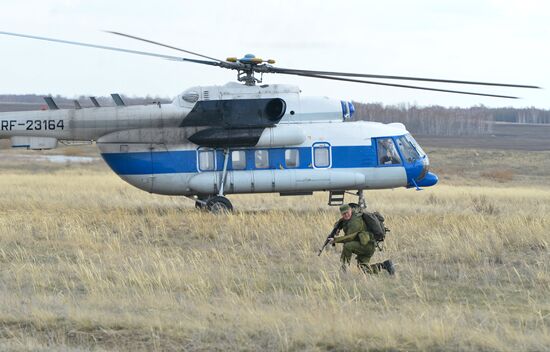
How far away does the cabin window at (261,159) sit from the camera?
778 inches

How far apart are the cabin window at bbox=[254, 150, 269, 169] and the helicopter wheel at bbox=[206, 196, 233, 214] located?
45.9 inches

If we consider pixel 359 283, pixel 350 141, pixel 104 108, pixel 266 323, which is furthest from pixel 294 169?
pixel 266 323

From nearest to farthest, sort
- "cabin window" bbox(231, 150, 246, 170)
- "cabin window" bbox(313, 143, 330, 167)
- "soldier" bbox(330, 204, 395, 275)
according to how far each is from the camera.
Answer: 1. "soldier" bbox(330, 204, 395, 275)
2. "cabin window" bbox(231, 150, 246, 170)
3. "cabin window" bbox(313, 143, 330, 167)

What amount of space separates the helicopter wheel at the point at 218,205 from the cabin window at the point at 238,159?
0.85 metres

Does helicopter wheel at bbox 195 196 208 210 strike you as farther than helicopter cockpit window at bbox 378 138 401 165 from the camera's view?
No

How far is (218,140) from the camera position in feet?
63.7

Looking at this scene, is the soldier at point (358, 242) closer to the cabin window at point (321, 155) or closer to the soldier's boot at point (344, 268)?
the soldier's boot at point (344, 268)

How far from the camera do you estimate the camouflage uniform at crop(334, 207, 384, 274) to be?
11.3 metres

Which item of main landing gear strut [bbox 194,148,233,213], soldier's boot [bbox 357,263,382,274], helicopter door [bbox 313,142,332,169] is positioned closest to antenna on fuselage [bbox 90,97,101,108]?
main landing gear strut [bbox 194,148,233,213]

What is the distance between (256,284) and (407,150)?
35.0 feet

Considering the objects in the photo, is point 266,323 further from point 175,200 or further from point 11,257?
point 175,200

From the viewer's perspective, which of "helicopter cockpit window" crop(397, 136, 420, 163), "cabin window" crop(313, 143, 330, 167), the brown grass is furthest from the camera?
the brown grass

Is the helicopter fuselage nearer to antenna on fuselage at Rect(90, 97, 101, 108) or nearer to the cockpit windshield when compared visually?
antenna on fuselage at Rect(90, 97, 101, 108)

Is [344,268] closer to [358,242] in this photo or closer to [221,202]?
[358,242]
